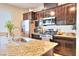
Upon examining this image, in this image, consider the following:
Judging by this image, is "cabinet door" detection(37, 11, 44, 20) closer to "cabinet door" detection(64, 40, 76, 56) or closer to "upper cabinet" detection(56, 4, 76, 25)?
"upper cabinet" detection(56, 4, 76, 25)

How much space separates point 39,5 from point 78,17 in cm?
61

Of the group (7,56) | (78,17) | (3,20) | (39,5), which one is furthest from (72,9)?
(7,56)

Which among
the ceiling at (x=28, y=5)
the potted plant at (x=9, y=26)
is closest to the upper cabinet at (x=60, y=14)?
the ceiling at (x=28, y=5)

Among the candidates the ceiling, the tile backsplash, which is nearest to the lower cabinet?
the tile backsplash

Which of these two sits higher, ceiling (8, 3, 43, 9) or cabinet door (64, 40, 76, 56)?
ceiling (8, 3, 43, 9)

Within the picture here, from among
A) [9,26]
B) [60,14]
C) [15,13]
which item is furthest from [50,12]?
[9,26]

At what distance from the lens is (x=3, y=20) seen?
164 cm

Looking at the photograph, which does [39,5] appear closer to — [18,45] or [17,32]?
[17,32]

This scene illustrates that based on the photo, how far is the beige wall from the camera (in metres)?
1.65

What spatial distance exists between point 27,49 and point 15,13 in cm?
58

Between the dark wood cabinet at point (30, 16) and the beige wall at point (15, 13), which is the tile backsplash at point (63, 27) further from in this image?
the beige wall at point (15, 13)

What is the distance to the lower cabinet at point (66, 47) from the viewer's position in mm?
1640

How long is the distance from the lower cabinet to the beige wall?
0.62m

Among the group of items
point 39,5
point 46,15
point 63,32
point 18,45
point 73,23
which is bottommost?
point 18,45
